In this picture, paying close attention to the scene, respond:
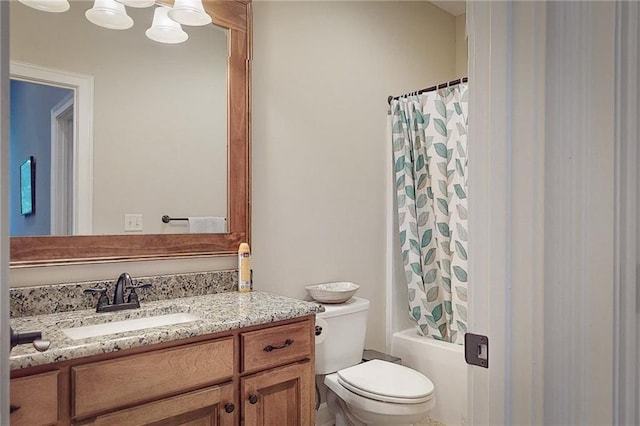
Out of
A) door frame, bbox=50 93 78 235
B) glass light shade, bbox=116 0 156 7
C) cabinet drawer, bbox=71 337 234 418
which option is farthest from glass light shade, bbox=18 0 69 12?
cabinet drawer, bbox=71 337 234 418

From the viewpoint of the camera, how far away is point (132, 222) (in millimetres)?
1801

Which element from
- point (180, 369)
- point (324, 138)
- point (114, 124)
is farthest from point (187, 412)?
point (324, 138)

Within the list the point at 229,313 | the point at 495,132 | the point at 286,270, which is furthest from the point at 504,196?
the point at 286,270

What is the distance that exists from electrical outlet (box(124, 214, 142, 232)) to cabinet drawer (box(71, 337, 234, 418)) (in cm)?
64

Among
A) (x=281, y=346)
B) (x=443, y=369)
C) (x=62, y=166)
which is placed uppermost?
(x=62, y=166)

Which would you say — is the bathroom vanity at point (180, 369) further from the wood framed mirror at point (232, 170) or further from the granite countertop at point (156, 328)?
the wood framed mirror at point (232, 170)

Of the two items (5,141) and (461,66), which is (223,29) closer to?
(5,141)

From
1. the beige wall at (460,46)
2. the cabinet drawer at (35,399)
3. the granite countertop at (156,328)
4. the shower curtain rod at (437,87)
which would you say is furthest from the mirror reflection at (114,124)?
the beige wall at (460,46)

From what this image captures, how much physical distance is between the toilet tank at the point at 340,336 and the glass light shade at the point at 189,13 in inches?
55.3

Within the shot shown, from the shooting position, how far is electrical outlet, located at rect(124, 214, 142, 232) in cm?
179

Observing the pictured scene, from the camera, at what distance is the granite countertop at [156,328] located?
1167 millimetres

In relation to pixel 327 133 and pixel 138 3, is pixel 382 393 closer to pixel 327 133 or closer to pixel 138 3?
pixel 327 133

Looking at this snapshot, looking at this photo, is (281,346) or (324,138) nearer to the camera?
(281,346)

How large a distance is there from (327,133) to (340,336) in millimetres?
1111
